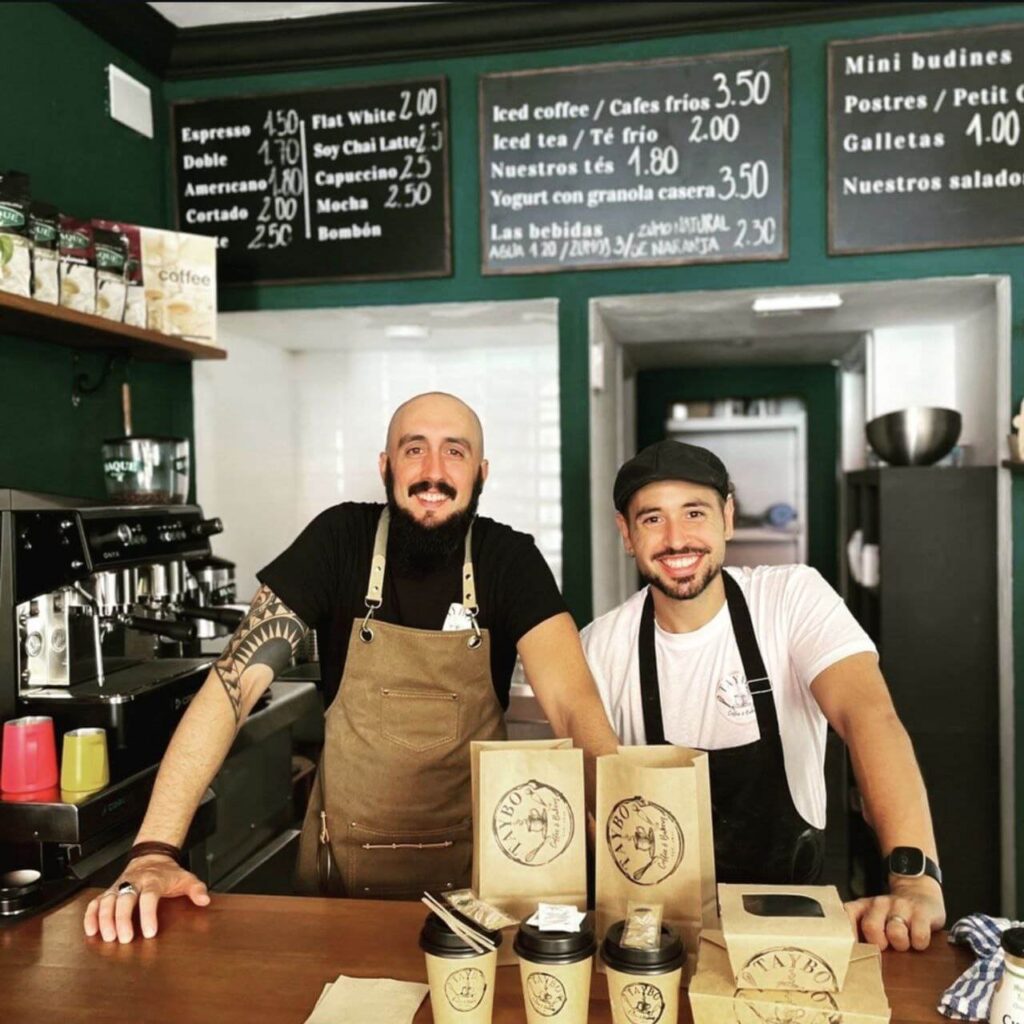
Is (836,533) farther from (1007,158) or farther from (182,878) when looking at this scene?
(182,878)

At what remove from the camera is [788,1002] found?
973mm

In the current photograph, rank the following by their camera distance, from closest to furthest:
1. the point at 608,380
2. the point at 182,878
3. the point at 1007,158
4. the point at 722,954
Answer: the point at 722,954 < the point at 182,878 < the point at 1007,158 < the point at 608,380

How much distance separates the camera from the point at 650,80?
2.80 m

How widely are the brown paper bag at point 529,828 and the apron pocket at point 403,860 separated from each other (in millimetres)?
674

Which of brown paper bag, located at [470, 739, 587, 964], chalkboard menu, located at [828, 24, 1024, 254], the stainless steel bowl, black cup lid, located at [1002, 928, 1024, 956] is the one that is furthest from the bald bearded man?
the stainless steel bowl

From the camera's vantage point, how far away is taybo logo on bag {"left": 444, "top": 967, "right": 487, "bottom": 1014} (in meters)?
1.03

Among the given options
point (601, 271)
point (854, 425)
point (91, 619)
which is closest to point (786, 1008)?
point (91, 619)

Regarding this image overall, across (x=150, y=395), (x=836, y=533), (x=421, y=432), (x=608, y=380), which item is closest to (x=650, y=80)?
(x=608, y=380)

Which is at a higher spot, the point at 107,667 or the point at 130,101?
the point at 130,101

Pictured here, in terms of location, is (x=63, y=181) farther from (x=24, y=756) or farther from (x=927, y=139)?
(x=927, y=139)

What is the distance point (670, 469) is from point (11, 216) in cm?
147

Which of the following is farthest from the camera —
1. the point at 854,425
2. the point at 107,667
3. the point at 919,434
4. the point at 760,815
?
the point at 854,425

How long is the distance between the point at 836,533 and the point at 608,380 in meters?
2.68

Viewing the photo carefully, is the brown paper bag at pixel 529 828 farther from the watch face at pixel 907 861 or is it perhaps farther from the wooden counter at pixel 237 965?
the watch face at pixel 907 861
